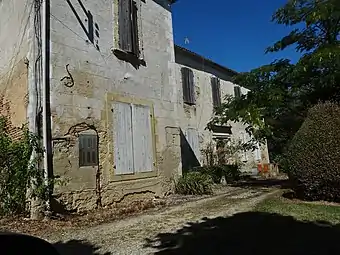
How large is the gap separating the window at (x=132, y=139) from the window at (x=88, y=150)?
2.11 feet

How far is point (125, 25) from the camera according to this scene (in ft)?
31.0

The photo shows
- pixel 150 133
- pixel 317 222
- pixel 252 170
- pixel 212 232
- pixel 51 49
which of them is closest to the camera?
pixel 212 232

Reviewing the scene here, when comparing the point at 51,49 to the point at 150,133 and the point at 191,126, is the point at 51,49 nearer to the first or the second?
the point at 150,133

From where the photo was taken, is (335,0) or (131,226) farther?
(335,0)

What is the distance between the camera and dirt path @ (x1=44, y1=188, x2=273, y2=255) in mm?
4723

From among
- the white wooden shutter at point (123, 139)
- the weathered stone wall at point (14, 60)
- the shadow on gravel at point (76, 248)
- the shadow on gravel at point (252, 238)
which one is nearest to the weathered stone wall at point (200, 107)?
the white wooden shutter at point (123, 139)

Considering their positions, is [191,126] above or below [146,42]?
below

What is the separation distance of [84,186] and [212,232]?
362cm

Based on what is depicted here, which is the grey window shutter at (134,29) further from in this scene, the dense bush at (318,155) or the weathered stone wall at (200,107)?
the dense bush at (318,155)

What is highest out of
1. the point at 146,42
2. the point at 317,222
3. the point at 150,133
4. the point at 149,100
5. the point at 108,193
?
the point at 146,42

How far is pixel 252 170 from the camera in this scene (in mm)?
18328

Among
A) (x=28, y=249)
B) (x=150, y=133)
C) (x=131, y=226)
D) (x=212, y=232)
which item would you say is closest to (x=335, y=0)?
(x=150, y=133)

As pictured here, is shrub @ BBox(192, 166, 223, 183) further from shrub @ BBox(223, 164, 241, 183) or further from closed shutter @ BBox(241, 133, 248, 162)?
closed shutter @ BBox(241, 133, 248, 162)

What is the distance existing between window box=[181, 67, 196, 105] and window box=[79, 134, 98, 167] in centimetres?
709
